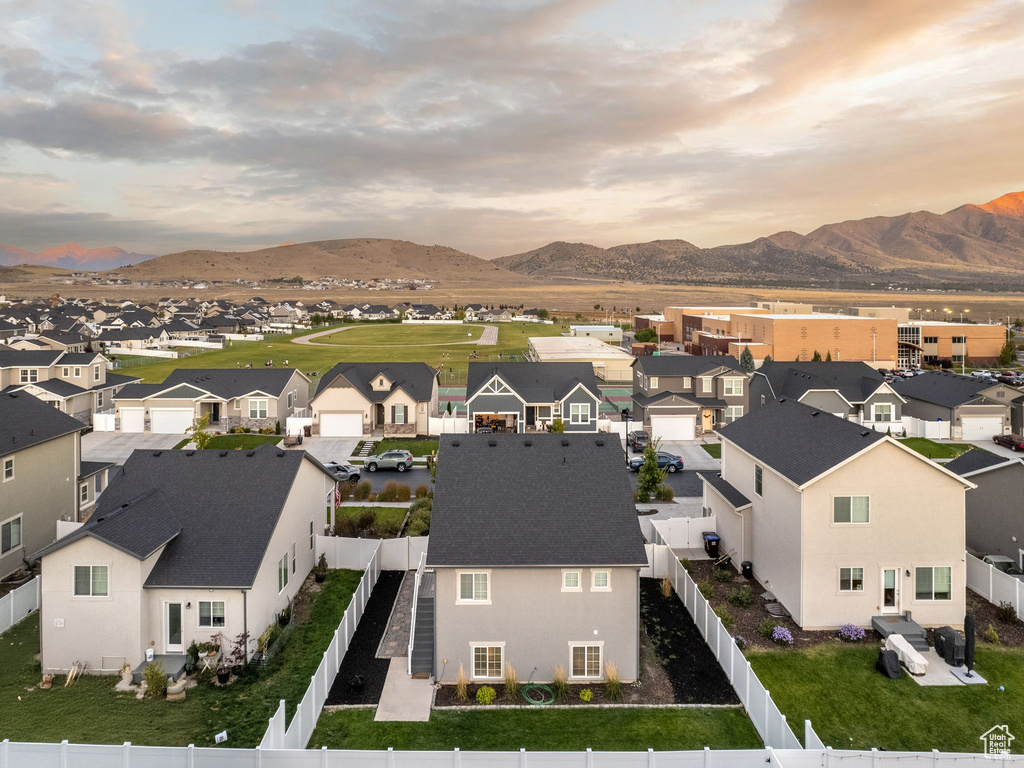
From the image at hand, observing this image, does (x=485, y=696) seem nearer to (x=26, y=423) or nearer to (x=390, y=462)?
(x=26, y=423)

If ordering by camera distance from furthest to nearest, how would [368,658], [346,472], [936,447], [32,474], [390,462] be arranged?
[936,447] < [390,462] < [346,472] < [32,474] < [368,658]

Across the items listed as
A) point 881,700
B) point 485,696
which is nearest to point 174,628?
point 485,696

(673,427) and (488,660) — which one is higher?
(673,427)

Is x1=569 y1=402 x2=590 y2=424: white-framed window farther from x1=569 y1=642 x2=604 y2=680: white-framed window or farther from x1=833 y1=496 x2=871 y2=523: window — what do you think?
x1=569 y1=642 x2=604 y2=680: white-framed window

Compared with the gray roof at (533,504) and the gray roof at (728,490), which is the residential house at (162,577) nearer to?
the gray roof at (533,504)

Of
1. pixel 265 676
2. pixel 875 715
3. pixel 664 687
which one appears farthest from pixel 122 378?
pixel 875 715

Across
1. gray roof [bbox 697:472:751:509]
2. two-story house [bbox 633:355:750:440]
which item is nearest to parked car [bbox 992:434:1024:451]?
two-story house [bbox 633:355:750:440]

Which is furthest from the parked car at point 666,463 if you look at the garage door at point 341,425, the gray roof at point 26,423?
the gray roof at point 26,423
